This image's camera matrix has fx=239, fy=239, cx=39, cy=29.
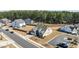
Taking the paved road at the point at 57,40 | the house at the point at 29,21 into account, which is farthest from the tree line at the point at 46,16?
the paved road at the point at 57,40

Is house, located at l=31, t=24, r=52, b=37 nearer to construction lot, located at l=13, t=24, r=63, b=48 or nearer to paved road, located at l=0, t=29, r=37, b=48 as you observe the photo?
construction lot, located at l=13, t=24, r=63, b=48

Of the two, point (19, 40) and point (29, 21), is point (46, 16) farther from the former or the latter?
point (19, 40)
